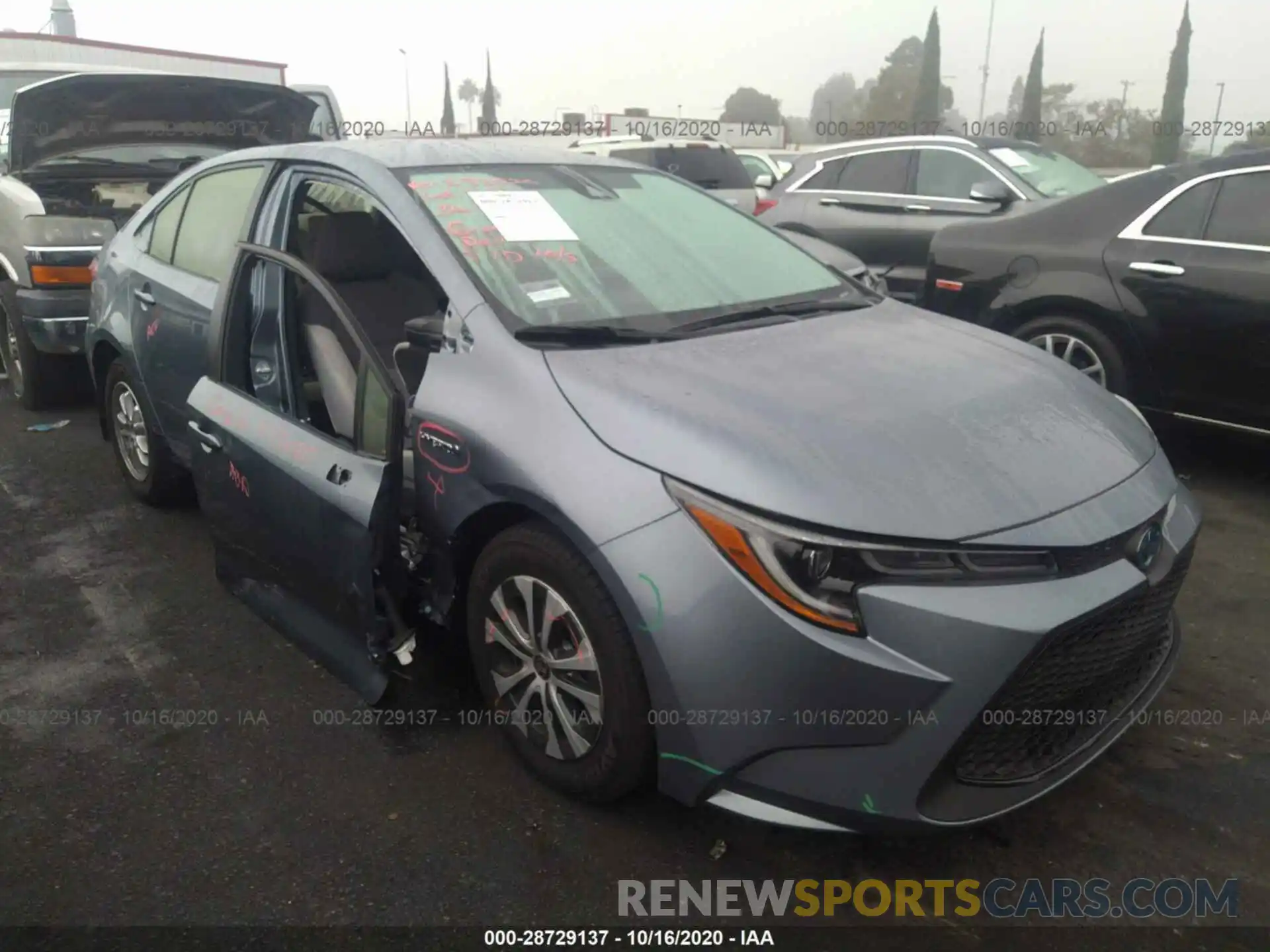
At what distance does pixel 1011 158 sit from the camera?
753cm

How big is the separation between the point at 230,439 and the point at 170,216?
1.55 metres

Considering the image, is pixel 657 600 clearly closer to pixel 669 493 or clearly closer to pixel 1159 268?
pixel 669 493

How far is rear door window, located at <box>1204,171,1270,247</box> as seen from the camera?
438cm

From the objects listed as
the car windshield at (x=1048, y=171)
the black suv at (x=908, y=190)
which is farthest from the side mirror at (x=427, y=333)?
the car windshield at (x=1048, y=171)

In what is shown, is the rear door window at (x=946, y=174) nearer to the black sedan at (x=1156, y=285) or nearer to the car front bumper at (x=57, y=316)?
the black sedan at (x=1156, y=285)

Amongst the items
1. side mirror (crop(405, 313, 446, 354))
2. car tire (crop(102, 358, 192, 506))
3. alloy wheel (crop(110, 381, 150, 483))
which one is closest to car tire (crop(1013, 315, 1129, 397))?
side mirror (crop(405, 313, 446, 354))

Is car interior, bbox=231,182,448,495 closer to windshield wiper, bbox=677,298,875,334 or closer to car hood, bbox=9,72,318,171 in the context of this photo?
windshield wiper, bbox=677,298,875,334

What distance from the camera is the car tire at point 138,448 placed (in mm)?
4270

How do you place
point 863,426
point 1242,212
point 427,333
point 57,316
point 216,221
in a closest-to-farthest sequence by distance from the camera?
point 863,426
point 427,333
point 216,221
point 1242,212
point 57,316

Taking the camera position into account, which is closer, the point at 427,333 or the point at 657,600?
the point at 657,600

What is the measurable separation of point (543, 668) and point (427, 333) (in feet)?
3.19

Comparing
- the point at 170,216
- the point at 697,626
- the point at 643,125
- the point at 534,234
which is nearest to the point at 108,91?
the point at 170,216

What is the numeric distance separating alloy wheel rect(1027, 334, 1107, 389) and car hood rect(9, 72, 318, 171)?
481 cm

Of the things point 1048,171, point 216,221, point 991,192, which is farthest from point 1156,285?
point 216,221
